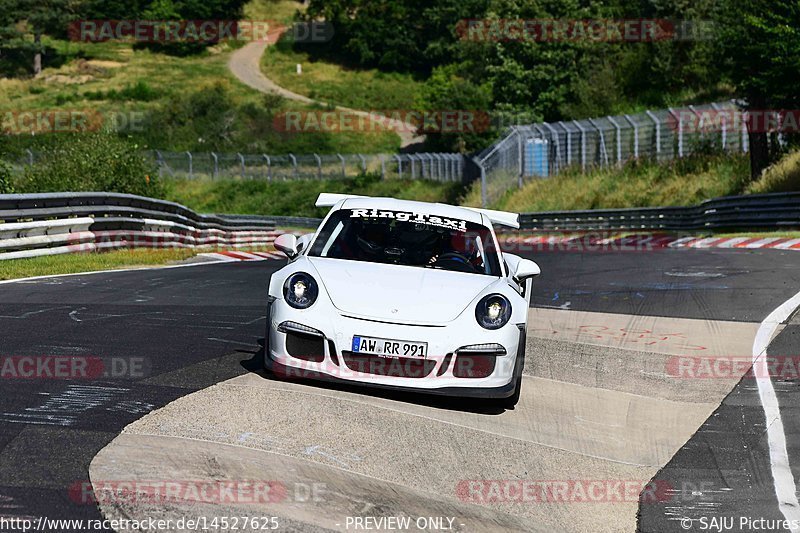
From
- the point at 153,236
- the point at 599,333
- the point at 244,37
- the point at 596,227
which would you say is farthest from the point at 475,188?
the point at 244,37

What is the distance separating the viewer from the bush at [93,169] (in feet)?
84.1

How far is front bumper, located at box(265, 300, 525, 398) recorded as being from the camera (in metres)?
6.79

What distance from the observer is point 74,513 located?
4301mm

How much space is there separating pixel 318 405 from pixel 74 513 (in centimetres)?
222

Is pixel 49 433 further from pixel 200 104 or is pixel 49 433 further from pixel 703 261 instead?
pixel 200 104

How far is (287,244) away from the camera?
805cm

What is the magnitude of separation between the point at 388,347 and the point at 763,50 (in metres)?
24.6
